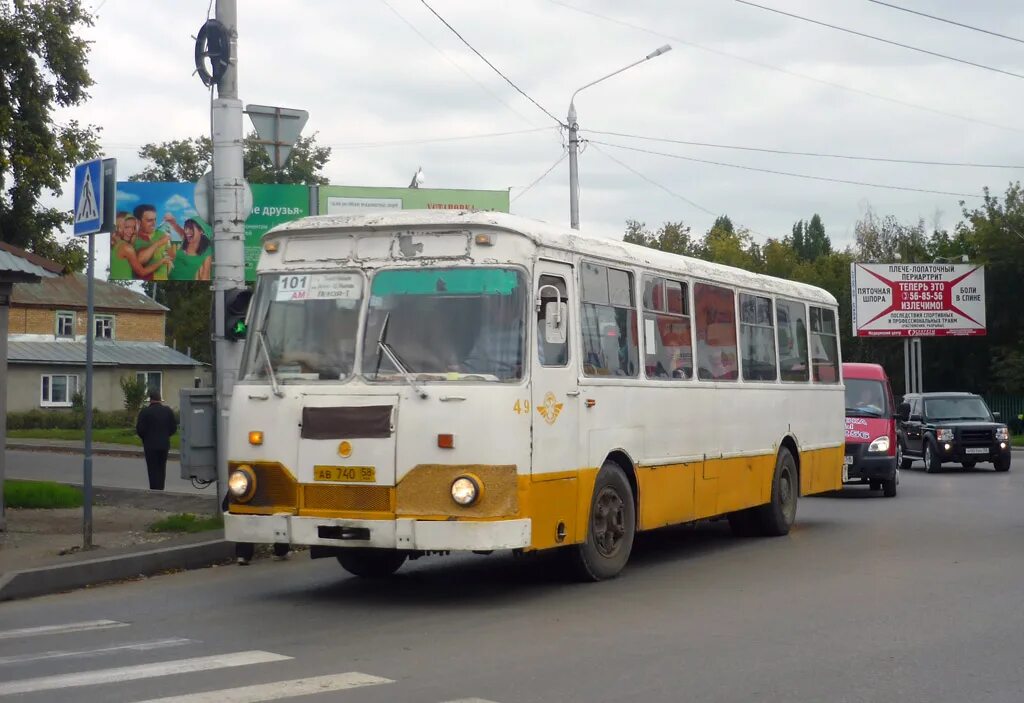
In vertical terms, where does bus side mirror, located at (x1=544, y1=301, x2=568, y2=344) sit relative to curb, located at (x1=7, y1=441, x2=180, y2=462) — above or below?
above

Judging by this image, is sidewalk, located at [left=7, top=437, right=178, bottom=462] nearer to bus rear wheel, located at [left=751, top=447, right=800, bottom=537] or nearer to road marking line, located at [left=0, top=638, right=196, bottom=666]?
bus rear wheel, located at [left=751, top=447, right=800, bottom=537]

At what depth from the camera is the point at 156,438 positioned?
23.3 metres

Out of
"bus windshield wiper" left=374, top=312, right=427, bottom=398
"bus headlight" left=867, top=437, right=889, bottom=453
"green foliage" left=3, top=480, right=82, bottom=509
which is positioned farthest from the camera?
→ "bus headlight" left=867, top=437, right=889, bottom=453

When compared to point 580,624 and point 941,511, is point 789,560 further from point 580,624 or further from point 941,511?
point 941,511

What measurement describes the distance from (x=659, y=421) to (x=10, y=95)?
22.2 m

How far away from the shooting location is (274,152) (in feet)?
58.9

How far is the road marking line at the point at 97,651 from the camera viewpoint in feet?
27.2

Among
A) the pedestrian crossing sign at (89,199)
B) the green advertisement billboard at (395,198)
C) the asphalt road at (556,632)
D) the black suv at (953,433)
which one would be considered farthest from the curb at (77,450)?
the asphalt road at (556,632)

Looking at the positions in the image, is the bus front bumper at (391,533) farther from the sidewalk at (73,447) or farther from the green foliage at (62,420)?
the green foliage at (62,420)

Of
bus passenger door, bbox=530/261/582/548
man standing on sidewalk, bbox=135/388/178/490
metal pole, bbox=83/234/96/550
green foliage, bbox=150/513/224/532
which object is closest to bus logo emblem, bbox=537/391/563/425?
bus passenger door, bbox=530/261/582/548

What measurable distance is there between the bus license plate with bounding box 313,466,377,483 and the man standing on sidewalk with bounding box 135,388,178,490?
13.5 m

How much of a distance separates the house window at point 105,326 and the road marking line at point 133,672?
7198cm

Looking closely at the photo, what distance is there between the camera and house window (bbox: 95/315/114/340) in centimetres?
7712

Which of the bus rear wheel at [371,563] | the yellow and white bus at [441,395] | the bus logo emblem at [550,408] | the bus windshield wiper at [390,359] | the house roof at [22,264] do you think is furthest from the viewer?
the house roof at [22,264]
